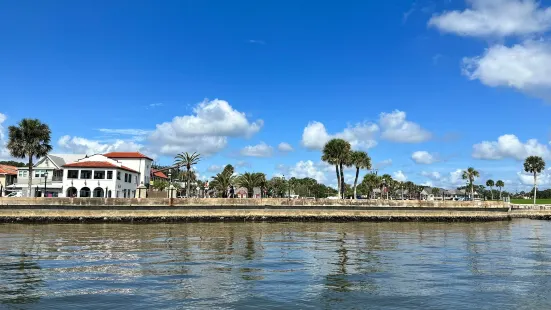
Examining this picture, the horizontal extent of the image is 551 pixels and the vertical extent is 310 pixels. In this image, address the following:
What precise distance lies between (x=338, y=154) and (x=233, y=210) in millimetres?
30663

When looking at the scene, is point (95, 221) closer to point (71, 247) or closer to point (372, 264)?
point (71, 247)

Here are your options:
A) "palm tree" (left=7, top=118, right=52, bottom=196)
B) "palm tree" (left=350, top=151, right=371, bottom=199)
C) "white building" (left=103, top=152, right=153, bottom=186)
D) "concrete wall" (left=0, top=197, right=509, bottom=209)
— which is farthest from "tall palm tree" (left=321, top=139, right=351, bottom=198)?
"palm tree" (left=7, top=118, right=52, bottom=196)

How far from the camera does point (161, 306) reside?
13.5 m

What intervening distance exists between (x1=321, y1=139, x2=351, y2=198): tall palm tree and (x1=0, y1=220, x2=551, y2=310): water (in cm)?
5303

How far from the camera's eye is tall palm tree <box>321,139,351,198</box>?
83125 mm

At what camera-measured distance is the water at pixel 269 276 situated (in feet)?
46.9

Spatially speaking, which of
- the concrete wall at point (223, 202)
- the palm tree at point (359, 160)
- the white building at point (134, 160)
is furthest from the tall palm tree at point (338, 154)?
the white building at point (134, 160)

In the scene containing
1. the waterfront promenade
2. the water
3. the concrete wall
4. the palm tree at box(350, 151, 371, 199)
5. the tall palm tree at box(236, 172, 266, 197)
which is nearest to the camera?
the water

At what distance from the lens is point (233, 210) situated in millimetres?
60125

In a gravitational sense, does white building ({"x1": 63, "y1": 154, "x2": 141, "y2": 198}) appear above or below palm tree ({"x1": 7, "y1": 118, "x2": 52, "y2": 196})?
below

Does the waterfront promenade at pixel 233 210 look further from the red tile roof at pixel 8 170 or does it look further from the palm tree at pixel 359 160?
the red tile roof at pixel 8 170

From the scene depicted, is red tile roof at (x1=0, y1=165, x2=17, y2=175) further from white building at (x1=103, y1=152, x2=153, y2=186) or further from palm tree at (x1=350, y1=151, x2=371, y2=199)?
palm tree at (x1=350, y1=151, x2=371, y2=199)

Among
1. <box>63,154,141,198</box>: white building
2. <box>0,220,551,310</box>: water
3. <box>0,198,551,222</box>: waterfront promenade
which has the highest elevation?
<box>63,154,141,198</box>: white building

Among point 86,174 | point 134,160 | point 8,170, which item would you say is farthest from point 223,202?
point 8,170
